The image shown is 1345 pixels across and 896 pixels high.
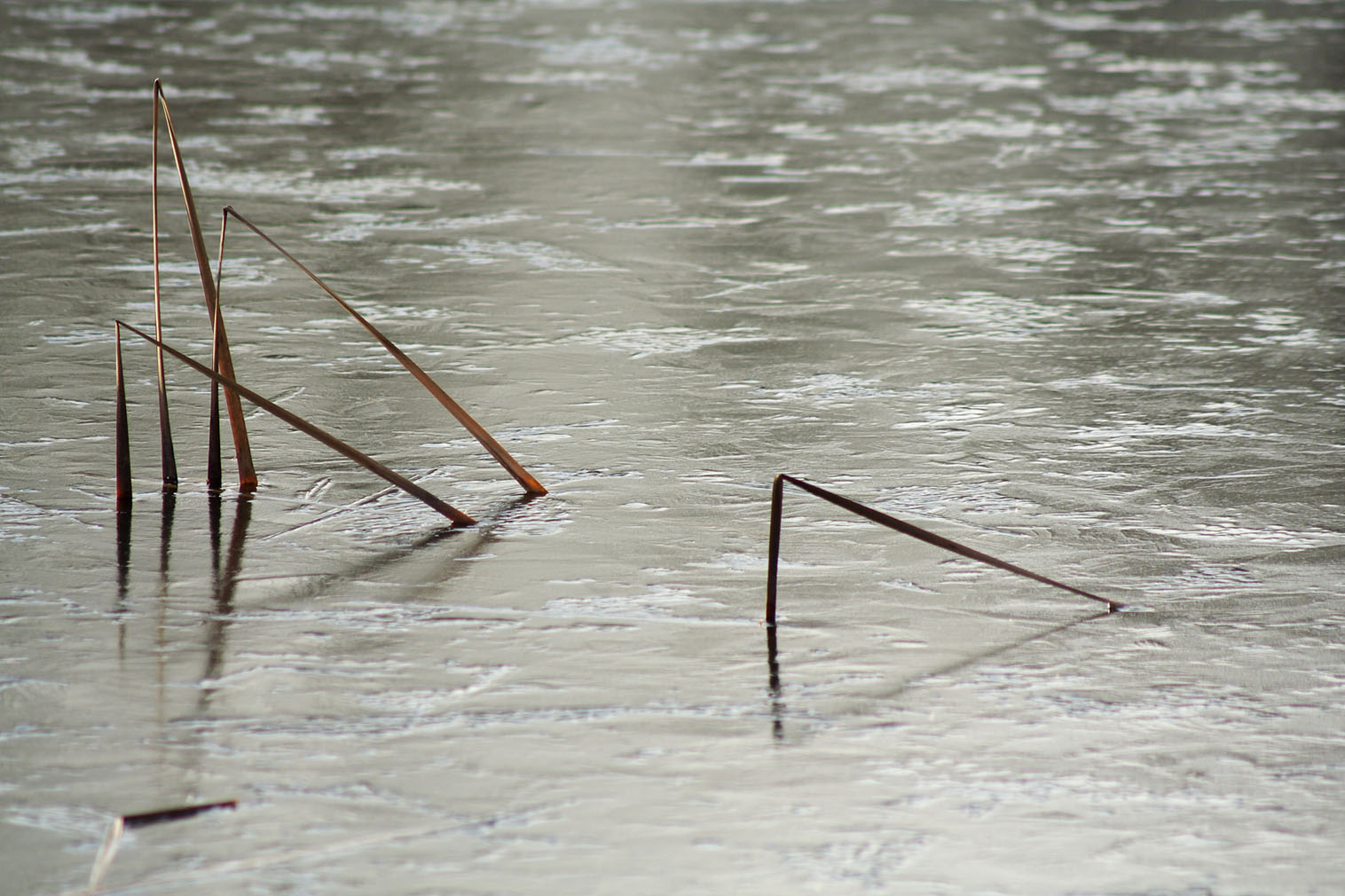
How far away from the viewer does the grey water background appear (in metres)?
2.05

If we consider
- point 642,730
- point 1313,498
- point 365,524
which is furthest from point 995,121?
point 642,730

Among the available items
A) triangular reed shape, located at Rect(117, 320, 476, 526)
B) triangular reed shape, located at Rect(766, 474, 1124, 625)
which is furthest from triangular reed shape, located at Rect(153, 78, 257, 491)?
triangular reed shape, located at Rect(766, 474, 1124, 625)

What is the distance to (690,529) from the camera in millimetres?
3121

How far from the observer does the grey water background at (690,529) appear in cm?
205

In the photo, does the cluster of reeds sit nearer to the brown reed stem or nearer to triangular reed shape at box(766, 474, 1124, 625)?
the brown reed stem

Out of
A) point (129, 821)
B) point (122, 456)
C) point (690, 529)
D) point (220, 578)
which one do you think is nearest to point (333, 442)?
point (220, 578)

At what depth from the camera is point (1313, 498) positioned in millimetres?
3316

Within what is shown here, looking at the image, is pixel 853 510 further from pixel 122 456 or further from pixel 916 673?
pixel 122 456

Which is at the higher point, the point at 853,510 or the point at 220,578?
the point at 853,510

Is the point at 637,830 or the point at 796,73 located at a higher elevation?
the point at 796,73

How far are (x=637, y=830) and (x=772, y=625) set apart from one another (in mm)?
673

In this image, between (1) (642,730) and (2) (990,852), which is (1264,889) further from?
(1) (642,730)

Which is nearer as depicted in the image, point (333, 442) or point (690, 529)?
point (333, 442)

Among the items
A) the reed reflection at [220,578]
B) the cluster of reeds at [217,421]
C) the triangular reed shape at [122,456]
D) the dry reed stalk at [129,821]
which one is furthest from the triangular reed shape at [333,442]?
the dry reed stalk at [129,821]
